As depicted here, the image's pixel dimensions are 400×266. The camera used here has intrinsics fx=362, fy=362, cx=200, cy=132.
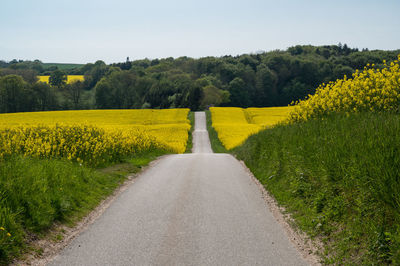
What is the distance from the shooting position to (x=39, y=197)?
7809mm

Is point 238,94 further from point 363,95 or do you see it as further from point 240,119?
point 363,95

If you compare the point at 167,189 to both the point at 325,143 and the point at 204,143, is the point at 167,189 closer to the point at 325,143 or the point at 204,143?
the point at 325,143

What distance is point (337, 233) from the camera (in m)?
6.32

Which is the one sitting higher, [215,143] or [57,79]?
[57,79]

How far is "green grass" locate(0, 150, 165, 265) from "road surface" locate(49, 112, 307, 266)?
29.0 inches

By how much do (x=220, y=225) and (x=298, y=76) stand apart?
129 metres

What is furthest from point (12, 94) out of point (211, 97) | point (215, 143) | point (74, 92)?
point (215, 143)

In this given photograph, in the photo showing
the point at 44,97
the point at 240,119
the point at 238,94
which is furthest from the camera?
the point at 238,94

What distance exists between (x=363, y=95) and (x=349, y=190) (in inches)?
300

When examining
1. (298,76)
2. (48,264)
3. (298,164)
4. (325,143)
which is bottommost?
(48,264)

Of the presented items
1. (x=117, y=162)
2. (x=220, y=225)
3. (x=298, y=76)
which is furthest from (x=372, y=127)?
(x=298, y=76)

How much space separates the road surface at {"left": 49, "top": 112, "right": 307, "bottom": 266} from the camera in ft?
19.2

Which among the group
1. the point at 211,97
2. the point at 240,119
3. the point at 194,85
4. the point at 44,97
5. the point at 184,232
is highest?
the point at 194,85

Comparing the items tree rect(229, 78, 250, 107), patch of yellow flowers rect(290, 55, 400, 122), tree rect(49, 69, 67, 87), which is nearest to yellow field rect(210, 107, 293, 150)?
tree rect(229, 78, 250, 107)
